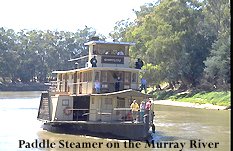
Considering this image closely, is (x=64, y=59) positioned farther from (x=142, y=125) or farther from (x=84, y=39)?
(x=142, y=125)

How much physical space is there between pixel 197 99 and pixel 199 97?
35.5 inches

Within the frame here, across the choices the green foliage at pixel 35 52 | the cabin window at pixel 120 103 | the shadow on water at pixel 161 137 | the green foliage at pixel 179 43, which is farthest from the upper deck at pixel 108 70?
the green foliage at pixel 35 52

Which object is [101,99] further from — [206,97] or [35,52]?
[35,52]

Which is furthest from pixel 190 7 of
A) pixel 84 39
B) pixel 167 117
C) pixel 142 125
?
pixel 84 39

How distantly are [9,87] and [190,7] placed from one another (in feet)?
145

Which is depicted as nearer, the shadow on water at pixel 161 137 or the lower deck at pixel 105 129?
the lower deck at pixel 105 129

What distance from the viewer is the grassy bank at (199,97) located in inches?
2008

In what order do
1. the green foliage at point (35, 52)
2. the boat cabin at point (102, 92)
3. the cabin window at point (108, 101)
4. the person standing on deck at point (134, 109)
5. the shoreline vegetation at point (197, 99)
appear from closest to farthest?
the person standing on deck at point (134, 109), the boat cabin at point (102, 92), the cabin window at point (108, 101), the shoreline vegetation at point (197, 99), the green foliage at point (35, 52)

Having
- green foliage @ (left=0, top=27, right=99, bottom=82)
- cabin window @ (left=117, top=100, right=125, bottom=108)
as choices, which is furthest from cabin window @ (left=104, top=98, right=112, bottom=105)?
green foliage @ (left=0, top=27, right=99, bottom=82)

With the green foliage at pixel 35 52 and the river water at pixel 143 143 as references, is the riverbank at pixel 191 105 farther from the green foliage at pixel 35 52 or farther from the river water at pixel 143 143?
the green foliage at pixel 35 52

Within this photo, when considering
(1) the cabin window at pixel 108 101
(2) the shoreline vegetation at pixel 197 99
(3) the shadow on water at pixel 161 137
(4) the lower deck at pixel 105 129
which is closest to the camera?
(4) the lower deck at pixel 105 129

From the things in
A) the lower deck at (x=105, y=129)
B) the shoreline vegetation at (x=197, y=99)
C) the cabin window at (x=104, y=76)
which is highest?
the cabin window at (x=104, y=76)

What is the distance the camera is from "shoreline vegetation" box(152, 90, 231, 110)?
50281mm

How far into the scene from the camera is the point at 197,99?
183ft
